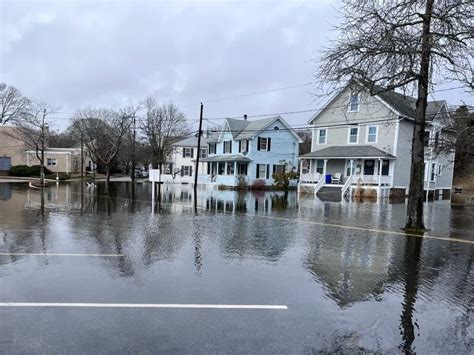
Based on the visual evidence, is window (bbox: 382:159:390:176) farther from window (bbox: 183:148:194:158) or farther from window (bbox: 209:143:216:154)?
window (bbox: 183:148:194:158)

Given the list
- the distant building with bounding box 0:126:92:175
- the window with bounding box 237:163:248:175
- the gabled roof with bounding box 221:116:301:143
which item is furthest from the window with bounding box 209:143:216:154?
the distant building with bounding box 0:126:92:175

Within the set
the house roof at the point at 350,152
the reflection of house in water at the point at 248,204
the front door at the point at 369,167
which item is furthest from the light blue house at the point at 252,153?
the reflection of house in water at the point at 248,204

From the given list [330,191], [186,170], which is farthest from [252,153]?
[186,170]

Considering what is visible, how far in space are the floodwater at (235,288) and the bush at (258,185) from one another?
24.7 m

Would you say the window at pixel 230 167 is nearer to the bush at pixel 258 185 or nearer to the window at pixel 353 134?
the bush at pixel 258 185

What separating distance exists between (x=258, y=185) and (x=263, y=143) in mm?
4457

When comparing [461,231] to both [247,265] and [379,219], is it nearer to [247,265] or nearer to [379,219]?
[379,219]

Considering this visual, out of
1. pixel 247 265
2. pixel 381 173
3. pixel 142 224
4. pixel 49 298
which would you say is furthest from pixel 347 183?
pixel 49 298

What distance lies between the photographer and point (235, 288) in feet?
19.0

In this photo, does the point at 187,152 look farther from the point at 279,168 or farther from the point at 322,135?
the point at 322,135

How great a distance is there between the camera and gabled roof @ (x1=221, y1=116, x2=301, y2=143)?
37.3 meters

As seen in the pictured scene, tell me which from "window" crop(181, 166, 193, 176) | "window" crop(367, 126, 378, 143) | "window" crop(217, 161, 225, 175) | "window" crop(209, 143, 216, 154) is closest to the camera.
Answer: "window" crop(367, 126, 378, 143)

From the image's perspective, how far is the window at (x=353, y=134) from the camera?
31312 mm

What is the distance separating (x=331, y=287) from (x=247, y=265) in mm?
1817
